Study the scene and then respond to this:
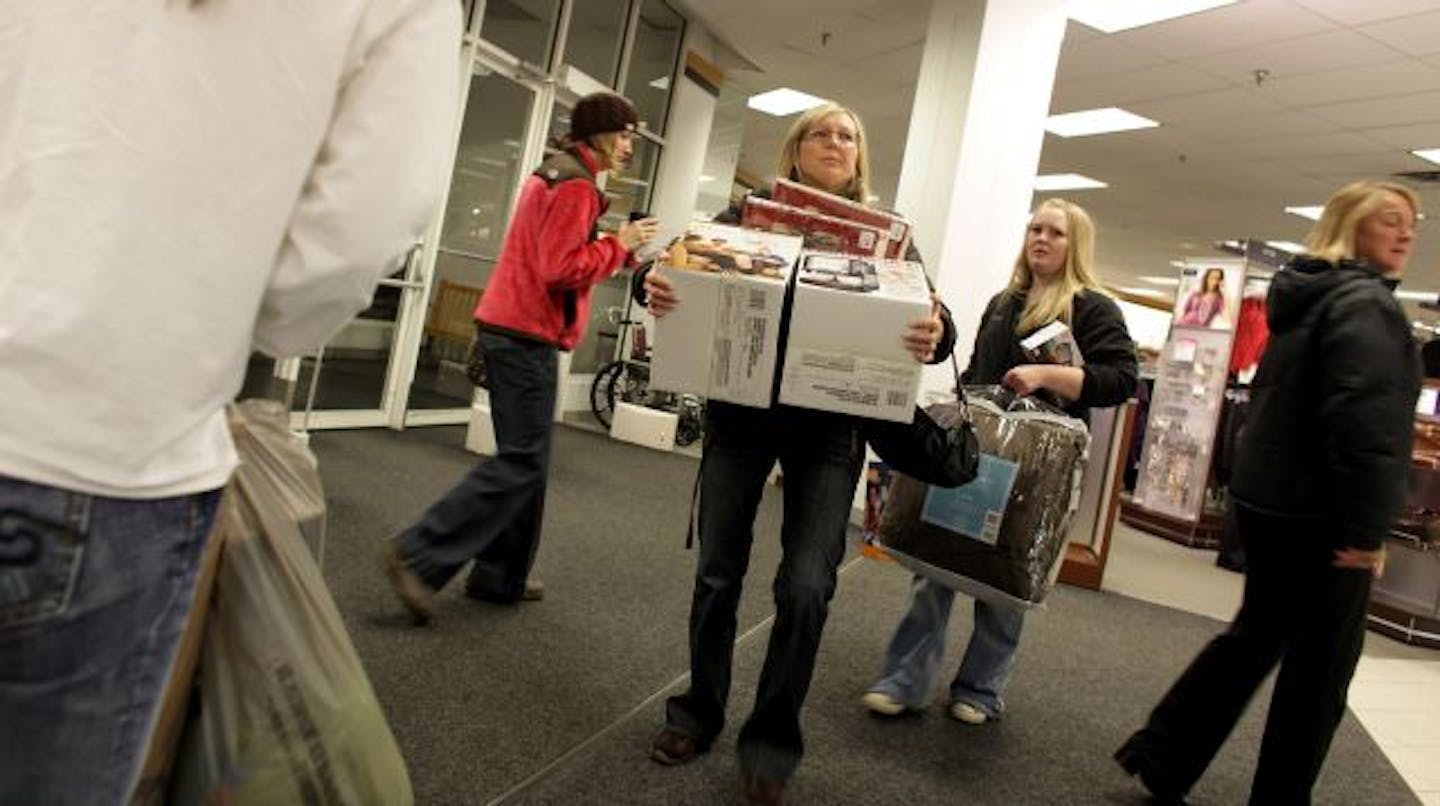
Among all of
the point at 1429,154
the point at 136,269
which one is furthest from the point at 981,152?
the point at 136,269

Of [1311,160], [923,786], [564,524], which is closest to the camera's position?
[923,786]

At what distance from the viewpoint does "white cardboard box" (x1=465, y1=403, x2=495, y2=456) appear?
5195 mm

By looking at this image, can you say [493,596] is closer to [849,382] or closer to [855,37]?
[849,382]

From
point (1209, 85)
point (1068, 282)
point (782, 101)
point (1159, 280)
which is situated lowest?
point (1068, 282)

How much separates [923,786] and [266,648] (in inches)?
60.8

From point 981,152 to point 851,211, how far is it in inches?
150

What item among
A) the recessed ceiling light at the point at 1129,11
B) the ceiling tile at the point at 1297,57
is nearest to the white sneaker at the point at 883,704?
the recessed ceiling light at the point at 1129,11

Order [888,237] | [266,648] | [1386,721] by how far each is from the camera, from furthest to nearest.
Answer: [1386,721] < [888,237] < [266,648]

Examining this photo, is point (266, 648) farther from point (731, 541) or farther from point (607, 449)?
point (607, 449)

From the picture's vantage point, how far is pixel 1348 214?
6.87 feet

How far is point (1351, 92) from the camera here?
6.39m

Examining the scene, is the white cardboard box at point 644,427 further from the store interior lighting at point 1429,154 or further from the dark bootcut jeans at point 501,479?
the store interior lighting at point 1429,154

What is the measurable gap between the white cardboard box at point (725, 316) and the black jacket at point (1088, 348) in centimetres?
98

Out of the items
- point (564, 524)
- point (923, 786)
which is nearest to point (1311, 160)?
point (564, 524)
